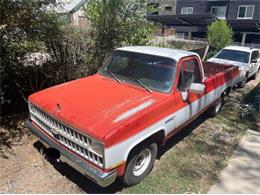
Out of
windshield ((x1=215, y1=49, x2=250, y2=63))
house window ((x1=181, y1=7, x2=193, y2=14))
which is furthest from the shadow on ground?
house window ((x1=181, y1=7, x2=193, y2=14))

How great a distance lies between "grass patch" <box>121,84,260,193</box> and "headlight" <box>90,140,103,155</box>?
1101mm

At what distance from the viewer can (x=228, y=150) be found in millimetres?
5164

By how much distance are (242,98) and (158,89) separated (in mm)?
5444

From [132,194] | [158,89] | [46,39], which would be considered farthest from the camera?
[46,39]

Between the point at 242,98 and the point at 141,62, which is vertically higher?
the point at 141,62

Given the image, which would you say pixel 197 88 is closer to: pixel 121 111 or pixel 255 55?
pixel 121 111

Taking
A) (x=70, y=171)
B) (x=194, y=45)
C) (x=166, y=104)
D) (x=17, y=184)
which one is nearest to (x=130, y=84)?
(x=166, y=104)

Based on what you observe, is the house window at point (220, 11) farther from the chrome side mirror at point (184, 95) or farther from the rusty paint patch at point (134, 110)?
the rusty paint patch at point (134, 110)

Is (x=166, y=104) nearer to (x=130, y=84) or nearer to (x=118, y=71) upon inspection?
(x=130, y=84)

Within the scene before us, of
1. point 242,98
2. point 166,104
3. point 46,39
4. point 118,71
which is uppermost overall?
point 46,39

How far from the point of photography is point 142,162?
13.2 ft

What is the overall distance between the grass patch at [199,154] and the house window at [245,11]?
2648 cm

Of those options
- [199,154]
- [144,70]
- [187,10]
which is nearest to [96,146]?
[144,70]

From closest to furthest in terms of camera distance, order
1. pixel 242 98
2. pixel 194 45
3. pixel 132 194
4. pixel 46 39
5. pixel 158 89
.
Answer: pixel 132 194 < pixel 158 89 < pixel 46 39 < pixel 242 98 < pixel 194 45
